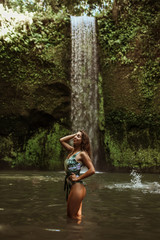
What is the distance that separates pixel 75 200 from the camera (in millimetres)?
4543

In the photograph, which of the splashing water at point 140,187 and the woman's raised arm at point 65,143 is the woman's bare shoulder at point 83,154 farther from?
the splashing water at point 140,187

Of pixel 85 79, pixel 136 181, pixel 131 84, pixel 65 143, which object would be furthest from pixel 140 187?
pixel 85 79

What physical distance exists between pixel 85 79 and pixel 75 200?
1524 cm

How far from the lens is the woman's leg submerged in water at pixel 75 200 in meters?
4.55

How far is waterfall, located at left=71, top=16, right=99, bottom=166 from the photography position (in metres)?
18.4

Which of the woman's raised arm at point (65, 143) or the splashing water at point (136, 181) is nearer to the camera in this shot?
the woman's raised arm at point (65, 143)

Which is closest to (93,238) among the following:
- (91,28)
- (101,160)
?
(101,160)

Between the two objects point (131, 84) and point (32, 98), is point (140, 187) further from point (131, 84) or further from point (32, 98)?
point (32, 98)

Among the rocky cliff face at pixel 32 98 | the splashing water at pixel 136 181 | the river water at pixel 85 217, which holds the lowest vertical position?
the splashing water at pixel 136 181

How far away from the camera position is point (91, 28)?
66.5 feet

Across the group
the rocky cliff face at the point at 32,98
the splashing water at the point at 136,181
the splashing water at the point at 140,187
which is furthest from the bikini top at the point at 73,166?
the rocky cliff face at the point at 32,98

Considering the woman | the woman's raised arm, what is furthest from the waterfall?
the woman

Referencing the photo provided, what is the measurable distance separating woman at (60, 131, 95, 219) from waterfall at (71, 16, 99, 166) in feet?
42.5

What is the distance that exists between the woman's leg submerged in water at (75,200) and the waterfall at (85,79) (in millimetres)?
13130
